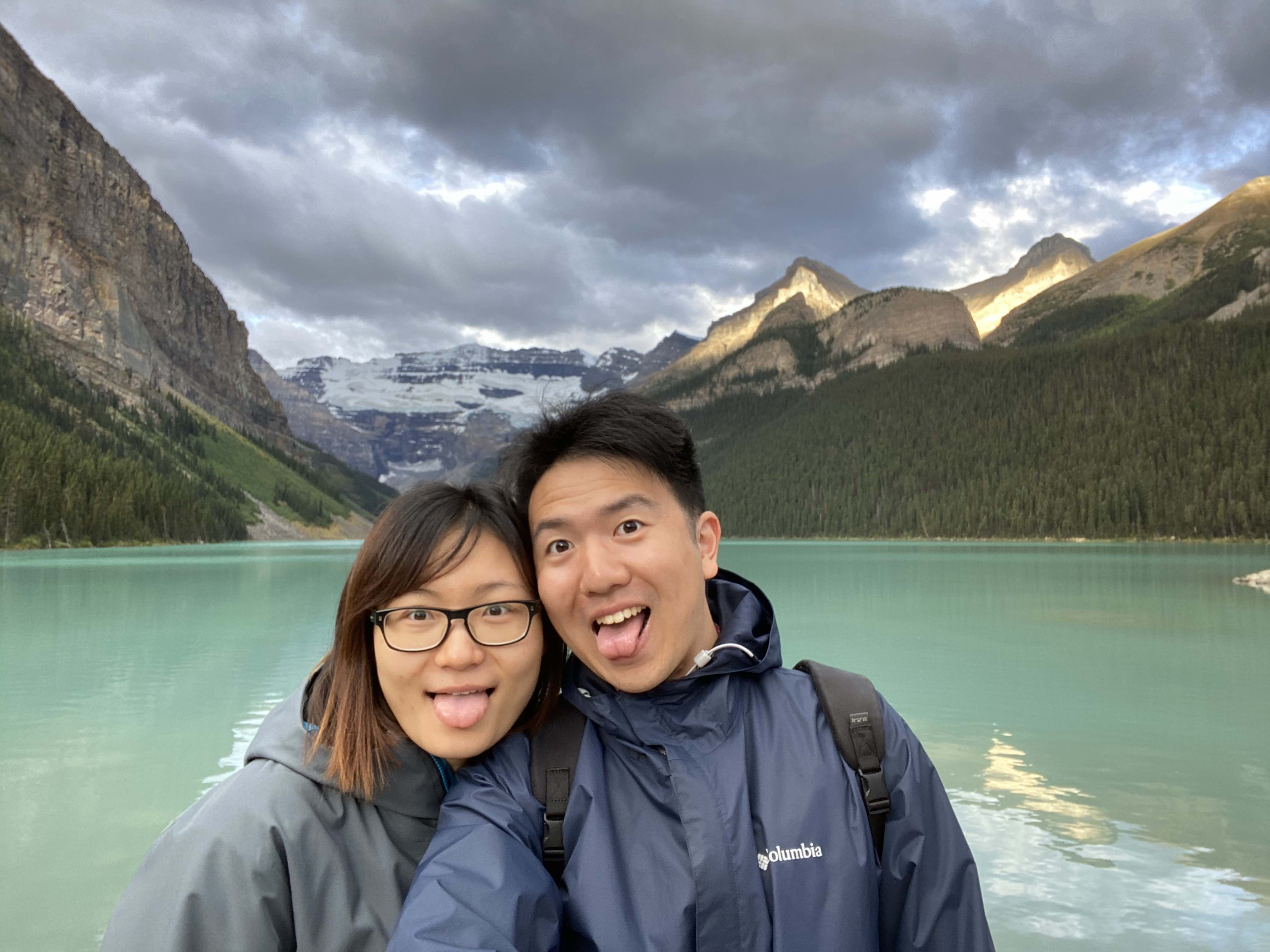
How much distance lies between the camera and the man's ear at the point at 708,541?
10.4 feet

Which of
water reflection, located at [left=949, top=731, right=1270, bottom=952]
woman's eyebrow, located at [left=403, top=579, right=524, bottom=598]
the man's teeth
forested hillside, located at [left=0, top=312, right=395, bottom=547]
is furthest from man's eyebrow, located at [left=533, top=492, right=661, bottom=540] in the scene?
forested hillside, located at [left=0, top=312, right=395, bottom=547]

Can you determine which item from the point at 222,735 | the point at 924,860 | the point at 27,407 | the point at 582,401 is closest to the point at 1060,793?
the point at 924,860

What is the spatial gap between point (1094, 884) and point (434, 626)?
5840mm

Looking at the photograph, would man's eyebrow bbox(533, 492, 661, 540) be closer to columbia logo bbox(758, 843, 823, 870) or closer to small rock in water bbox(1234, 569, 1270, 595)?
columbia logo bbox(758, 843, 823, 870)

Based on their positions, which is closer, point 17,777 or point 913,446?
point 17,777

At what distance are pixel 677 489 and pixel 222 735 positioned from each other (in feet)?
32.9

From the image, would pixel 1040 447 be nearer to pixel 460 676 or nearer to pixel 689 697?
pixel 689 697

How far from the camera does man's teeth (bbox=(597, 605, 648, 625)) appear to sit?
282 cm

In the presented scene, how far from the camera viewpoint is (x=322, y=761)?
2.35m

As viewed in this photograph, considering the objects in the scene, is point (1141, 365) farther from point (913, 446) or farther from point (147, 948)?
point (147, 948)

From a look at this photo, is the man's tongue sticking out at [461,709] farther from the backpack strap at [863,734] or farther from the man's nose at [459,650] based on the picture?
the backpack strap at [863,734]

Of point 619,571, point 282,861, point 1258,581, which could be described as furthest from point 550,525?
point 1258,581

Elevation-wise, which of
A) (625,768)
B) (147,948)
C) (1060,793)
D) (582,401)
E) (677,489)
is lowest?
(1060,793)

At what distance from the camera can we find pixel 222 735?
35.6ft
